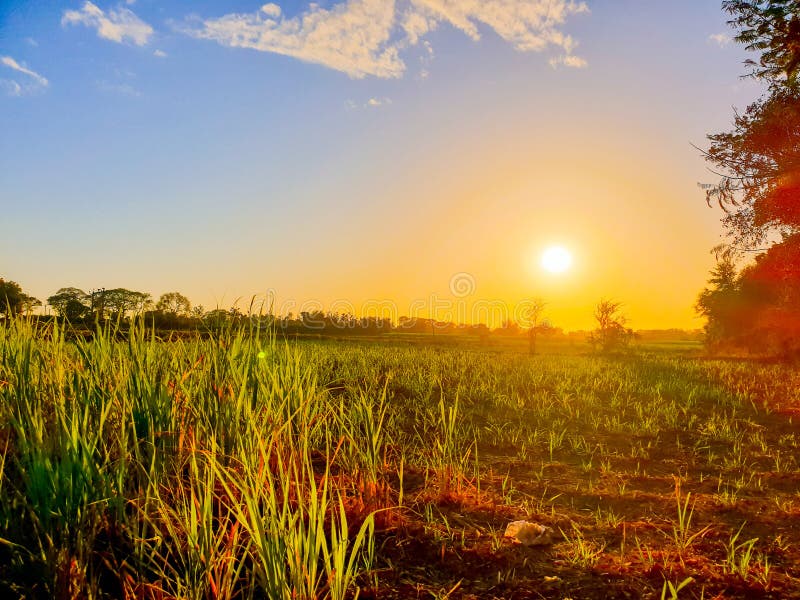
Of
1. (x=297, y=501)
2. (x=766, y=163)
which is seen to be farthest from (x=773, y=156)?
(x=297, y=501)

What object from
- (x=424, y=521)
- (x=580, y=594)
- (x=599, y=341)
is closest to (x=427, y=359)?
(x=424, y=521)

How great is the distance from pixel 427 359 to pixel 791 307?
1360cm

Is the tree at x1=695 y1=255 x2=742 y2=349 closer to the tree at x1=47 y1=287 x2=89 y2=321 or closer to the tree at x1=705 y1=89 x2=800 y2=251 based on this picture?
the tree at x1=705 y1=89 x2=800 y2=251

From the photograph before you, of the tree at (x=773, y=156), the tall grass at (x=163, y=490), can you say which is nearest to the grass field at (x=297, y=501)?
the tall grass at (x=163, y=490)

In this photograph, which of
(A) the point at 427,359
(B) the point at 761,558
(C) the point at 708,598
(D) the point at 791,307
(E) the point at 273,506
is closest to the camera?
(E) the point at 273,506

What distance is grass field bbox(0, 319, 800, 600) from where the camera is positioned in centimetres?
233

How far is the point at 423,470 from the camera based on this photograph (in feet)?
14.9

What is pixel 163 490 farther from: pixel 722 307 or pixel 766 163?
pixel 722 307

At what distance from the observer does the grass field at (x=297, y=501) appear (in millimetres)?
2328

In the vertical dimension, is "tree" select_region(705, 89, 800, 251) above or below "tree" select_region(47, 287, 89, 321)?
above

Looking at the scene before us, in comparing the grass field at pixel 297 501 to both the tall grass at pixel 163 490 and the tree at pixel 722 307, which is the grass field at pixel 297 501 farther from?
the tree at pixel 722 307

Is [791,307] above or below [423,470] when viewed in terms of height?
above

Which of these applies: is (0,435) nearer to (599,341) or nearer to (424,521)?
(424,521)

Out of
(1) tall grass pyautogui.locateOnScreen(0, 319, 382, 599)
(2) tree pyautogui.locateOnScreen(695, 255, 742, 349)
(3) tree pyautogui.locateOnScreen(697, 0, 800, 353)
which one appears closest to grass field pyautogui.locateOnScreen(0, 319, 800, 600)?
(1) tall grass pyautogui.locateOnScreen(0, 319, 382, 599)
